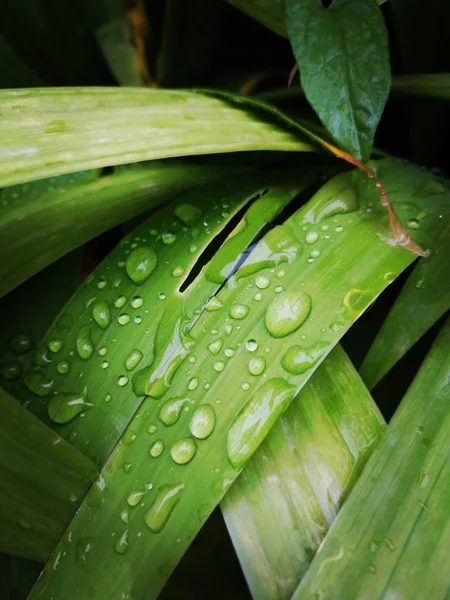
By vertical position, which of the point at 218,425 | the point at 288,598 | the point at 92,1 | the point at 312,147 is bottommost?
the point at 288,598

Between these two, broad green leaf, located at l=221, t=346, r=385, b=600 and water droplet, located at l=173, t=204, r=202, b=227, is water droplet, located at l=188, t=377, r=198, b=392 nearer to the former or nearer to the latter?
broad green leaf, located at l=221, t=346, r=385, b=600

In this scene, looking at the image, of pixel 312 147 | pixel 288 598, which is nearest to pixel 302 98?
pixel 312 147

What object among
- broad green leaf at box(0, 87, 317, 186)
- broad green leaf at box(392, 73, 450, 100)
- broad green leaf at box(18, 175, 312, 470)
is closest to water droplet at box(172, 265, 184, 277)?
broad green leaf at box(18, 175, 312, 470)

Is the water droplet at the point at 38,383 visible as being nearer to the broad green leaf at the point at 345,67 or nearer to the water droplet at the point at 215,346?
the water droplet at the point at 215,346

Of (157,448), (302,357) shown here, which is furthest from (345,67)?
(157,448)

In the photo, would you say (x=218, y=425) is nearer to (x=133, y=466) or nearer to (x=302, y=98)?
(x=133, y=466)
